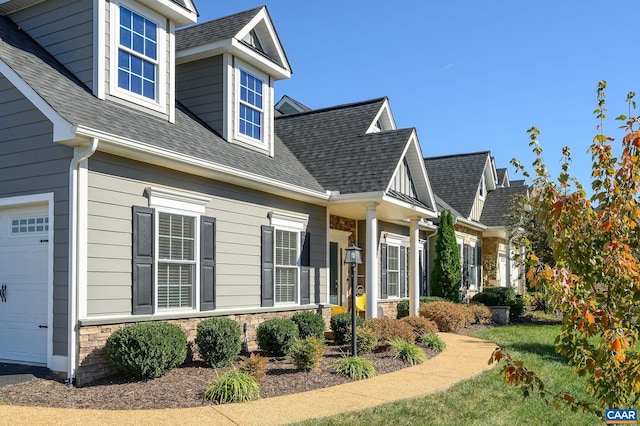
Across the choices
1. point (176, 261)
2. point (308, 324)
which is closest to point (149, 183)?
point (176, 261)

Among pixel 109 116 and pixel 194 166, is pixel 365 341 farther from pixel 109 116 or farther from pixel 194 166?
pixel 109 116

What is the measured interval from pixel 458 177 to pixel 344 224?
1147cm

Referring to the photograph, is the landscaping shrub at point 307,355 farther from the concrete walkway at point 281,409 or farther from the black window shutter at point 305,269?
the black window shutter at point 305,269

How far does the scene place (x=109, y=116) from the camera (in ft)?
30.1

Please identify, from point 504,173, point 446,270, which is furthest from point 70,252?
point 504,173

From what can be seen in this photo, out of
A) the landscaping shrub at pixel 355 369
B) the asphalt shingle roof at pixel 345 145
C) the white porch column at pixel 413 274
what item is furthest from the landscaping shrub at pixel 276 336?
the white porch column at pixel 413 274

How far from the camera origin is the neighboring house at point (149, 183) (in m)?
8.37

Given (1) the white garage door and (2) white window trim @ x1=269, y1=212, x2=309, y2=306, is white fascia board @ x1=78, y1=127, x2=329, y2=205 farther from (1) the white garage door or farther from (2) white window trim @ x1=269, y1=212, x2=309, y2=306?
(1) the white garage door

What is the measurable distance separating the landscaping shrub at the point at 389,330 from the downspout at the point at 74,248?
233 inches

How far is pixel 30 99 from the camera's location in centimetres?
866

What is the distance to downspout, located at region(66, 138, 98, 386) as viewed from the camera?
805 cm

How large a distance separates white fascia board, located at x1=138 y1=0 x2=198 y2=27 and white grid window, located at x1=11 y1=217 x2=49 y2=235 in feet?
13.6

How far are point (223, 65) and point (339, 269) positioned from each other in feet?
22.2

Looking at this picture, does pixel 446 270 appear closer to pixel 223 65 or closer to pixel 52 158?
pixel 223 65
